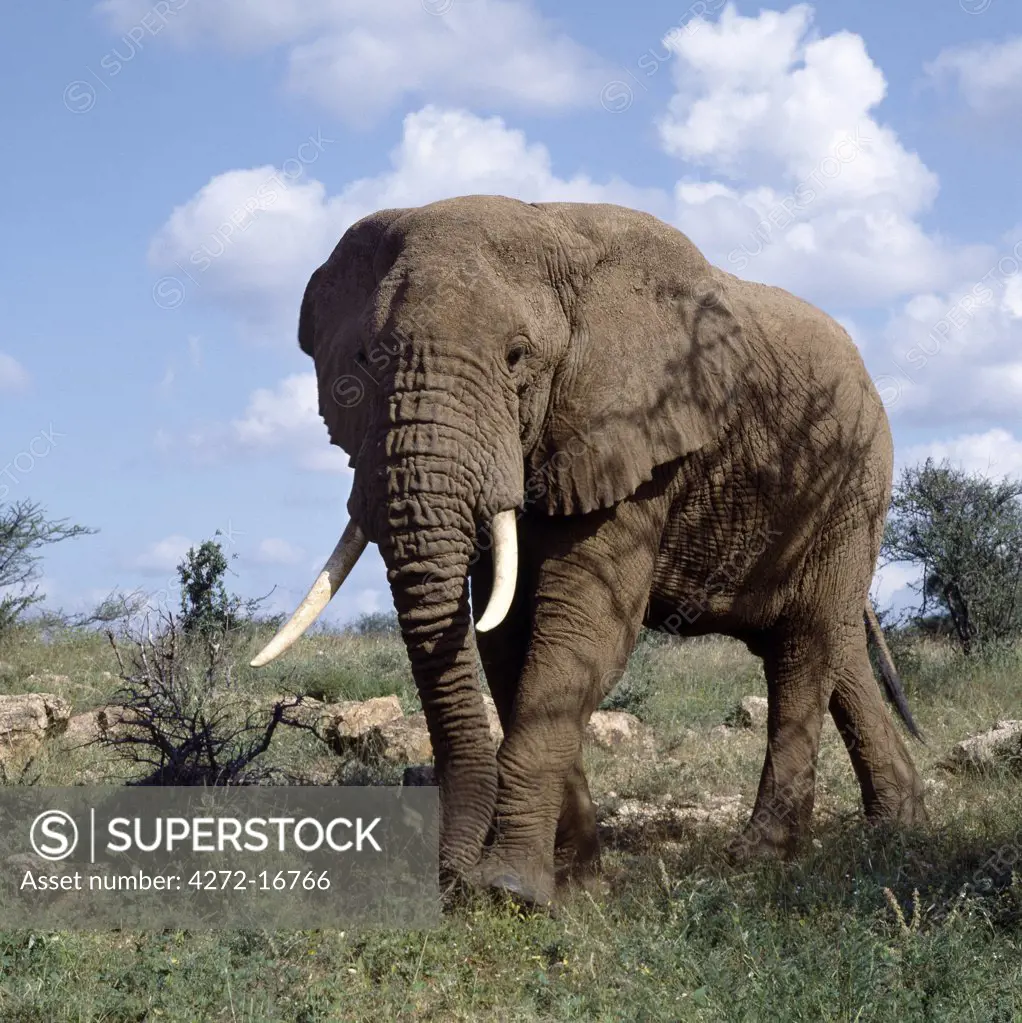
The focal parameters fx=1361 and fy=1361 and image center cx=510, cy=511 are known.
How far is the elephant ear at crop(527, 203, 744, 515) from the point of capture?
6.45 m

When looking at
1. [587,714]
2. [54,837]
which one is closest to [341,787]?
[54,837]

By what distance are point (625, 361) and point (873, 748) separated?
382 cm

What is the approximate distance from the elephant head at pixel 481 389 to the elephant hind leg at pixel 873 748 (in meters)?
2.81

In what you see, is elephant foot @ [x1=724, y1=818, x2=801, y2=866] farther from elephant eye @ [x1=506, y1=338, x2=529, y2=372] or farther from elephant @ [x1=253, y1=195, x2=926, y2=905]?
elephant eye @ [x1=506, y1=338, x2=529, y2=372]

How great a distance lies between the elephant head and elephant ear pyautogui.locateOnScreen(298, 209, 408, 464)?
14mm

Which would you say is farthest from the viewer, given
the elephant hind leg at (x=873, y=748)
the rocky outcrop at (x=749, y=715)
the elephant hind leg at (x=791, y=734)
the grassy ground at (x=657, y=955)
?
the rocky outcrop at (x=749, y=715)

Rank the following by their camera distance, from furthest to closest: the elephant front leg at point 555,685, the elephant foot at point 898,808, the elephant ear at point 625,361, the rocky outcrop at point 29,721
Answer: the rocky outcrop at point 29,721, the elephant foot at point 898,808, the elephant ear at point 625,361, the elephant front leg at point 555,685

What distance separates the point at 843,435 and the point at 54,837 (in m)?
5.07

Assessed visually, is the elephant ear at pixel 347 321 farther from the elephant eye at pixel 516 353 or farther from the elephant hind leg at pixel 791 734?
the elephant hind leg at pixel 791 734

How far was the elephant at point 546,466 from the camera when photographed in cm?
586

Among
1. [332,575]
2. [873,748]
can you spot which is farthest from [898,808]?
[332,575]

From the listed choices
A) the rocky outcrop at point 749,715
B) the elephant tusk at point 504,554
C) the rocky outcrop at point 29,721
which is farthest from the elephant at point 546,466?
the rocky outcrop at point 29,721

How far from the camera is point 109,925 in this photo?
236 inches

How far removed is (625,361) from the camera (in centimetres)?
659
